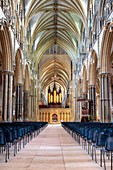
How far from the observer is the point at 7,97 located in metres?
26.0

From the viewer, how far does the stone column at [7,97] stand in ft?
84.0

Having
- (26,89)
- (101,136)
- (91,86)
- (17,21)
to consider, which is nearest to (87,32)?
(91,86)

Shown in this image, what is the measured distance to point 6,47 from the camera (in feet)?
84.9

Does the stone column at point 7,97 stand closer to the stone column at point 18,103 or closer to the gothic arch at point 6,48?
the gothic arch at point 6,48

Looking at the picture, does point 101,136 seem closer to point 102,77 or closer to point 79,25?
point 102,77

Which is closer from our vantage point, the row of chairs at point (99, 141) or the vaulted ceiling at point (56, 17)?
the row of chairs at point (99, 141)

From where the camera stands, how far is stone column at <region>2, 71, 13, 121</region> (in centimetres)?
2559

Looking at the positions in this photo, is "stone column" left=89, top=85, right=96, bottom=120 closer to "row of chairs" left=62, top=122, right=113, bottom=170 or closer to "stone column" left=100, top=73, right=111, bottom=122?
"stone column" left=100, top=73, right=111, bottom=122

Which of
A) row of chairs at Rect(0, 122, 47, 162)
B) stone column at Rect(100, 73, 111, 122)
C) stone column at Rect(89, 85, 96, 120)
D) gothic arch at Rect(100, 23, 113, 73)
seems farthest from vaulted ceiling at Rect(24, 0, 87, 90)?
row of chairs at Rect(0, 122, 47, 162)

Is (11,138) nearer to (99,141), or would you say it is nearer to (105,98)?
(99,141)

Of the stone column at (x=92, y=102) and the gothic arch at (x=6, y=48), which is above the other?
the gothic arch at (x=6, y=48)

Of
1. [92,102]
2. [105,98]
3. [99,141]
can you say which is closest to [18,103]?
[92,102]

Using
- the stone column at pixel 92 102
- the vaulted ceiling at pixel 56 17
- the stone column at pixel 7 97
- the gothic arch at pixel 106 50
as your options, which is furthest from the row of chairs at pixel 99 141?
the vaulted ceiling at pixel 56 17

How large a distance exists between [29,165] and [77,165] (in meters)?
1.39
